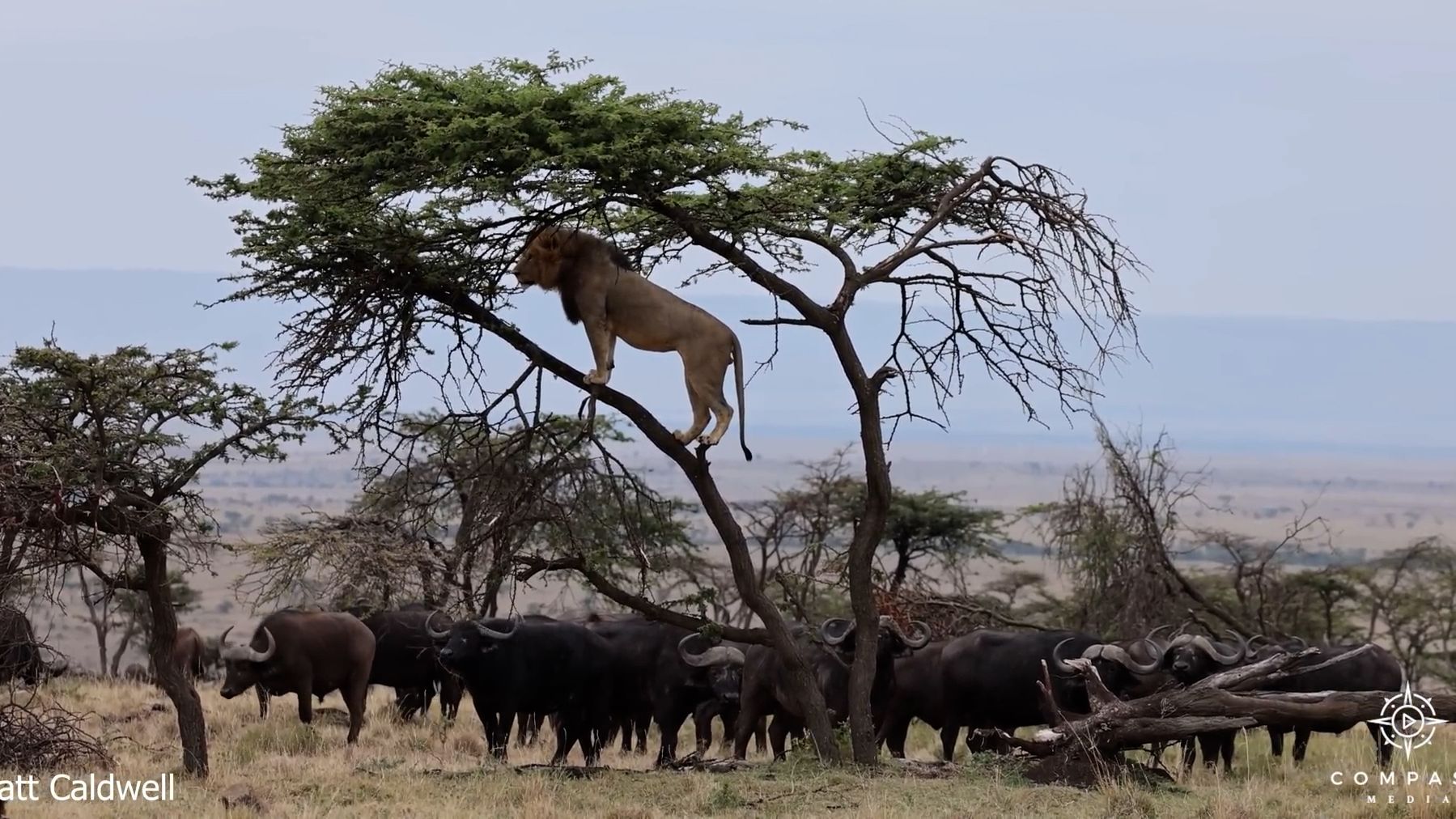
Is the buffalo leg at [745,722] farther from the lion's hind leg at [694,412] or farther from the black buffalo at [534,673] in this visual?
the lion's hind leg at [694,412]

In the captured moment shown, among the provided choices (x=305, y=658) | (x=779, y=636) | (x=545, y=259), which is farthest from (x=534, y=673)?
(x=545, y=259)

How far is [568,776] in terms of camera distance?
13.9 m

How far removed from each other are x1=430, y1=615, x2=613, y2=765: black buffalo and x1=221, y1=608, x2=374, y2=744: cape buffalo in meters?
2.61

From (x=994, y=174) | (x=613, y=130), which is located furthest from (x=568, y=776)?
(x=994, y=174)

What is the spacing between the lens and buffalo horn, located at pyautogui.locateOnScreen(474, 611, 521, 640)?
16641 mm

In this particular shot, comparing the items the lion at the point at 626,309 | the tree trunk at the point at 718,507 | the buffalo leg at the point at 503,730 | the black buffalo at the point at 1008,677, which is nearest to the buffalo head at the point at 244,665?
the buffalo leg at the point at 503,730

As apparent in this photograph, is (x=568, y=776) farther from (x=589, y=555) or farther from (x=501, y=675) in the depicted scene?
(x=501, y=675)

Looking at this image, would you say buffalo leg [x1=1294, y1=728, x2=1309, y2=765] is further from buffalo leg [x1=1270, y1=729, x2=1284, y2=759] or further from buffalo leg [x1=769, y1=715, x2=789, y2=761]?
buffalo leg [x1=769, y1=715, x2=789, y2=761]

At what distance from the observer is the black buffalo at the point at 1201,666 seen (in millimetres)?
16766

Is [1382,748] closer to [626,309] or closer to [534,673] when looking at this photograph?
[534,673]

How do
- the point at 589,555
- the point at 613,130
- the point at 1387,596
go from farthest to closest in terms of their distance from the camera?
1. the point at 1387,596
2. the point at 589,555
3. the point at 613,130

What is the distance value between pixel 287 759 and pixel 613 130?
7121 mm

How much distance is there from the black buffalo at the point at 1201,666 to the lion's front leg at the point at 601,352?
693cm

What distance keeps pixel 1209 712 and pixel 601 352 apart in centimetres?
549
